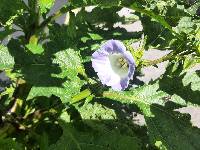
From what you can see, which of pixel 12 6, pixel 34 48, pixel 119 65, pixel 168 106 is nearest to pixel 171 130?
pixel 168 106

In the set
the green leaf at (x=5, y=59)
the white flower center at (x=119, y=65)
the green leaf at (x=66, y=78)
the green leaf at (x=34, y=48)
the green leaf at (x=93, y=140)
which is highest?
the green leaf at (x=34, y=48)

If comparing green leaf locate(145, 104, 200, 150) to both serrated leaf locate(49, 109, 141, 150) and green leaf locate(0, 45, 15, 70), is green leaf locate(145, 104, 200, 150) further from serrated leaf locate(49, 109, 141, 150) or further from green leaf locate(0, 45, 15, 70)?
green leaf locate(0, 45, 15, 70)

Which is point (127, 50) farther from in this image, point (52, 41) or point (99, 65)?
point (52, 41)

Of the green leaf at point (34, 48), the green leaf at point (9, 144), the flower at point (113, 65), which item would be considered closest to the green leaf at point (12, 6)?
the green leaf at point (34, 48)

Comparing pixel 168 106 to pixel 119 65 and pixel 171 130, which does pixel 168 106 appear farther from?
pixel 119 65

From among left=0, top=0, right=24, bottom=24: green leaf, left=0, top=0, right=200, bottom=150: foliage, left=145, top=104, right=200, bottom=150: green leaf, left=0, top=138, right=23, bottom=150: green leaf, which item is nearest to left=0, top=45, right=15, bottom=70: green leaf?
left=0, top=0, right=200, bottom=150: foliage

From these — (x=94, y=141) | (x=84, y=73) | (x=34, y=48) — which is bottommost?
(x=94, y=141)

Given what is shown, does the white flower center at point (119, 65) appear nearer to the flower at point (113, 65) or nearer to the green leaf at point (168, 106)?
the flower at point (113, 65)
